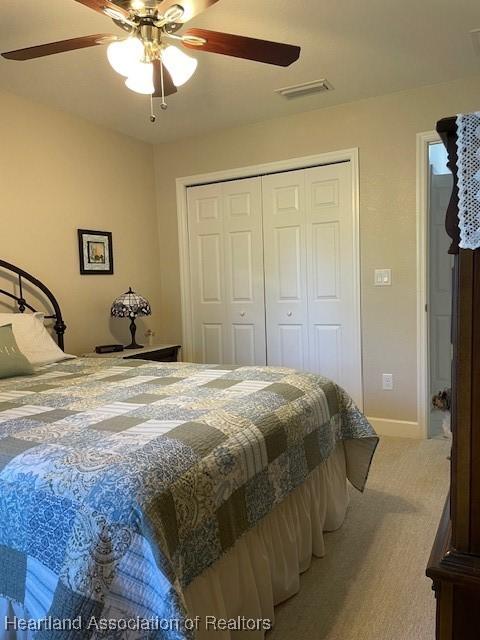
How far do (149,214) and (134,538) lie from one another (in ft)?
12.0

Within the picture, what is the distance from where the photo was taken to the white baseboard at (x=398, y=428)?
351 centimetres

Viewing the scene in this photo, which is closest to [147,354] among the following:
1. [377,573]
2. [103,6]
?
[377,573]

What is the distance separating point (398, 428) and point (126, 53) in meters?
3.00

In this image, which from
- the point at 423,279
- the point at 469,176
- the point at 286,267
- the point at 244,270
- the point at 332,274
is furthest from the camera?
the point at 244,270

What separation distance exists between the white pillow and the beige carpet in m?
1.86

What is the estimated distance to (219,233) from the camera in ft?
13.8

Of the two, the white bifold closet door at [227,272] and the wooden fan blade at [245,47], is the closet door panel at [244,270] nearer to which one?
the white bifold closet door at [227,272]

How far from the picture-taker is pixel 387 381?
3.58 meters

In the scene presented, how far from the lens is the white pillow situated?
9.06 ft

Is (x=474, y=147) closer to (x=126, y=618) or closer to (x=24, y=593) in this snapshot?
(x=126, y=618)

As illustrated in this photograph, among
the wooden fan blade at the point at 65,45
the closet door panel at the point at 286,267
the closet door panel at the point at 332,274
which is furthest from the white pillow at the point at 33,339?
the closet door panel at the point at 332,274

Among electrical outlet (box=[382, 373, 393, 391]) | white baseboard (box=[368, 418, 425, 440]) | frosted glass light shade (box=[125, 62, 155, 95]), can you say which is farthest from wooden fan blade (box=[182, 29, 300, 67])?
white baseboard (box=[368, 418, 425, 440])

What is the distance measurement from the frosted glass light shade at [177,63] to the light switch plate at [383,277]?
2049mm

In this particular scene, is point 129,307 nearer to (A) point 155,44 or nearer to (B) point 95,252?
(B) point 95,252
